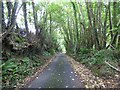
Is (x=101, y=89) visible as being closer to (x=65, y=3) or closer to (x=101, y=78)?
(x=101, y=78)

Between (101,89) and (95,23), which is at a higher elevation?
(95,23)

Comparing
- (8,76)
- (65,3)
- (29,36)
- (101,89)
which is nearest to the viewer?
(101,89)

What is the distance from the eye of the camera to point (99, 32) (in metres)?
19.7

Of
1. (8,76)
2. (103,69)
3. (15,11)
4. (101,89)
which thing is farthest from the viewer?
(15,11)

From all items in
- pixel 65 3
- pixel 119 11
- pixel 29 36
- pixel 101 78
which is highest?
pixel 65 3

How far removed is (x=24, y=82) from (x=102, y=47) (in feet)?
36.7

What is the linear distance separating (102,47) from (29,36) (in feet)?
25.3

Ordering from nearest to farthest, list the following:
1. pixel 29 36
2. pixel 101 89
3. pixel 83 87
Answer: pixel 101 89 → pixel 83 87 → pixel 29 36

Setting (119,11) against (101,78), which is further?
(119,11)

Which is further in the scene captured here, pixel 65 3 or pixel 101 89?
pixel 65 3

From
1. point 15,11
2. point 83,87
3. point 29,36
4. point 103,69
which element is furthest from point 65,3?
point 83,87

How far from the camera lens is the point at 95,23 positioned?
19609 millimetres

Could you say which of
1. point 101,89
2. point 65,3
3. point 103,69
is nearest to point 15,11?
point 103,69

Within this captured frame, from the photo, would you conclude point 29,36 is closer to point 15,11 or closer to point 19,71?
point 15,11
